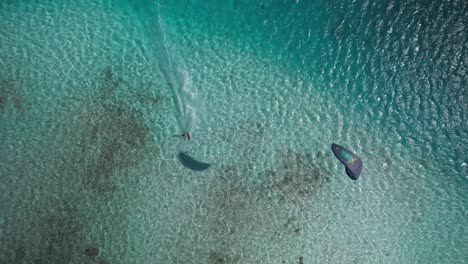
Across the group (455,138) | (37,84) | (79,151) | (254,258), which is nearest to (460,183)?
(455,138)

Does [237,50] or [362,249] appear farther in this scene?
[237,50]

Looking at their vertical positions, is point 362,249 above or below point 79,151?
above

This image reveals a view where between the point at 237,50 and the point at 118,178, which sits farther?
the point at 237,50

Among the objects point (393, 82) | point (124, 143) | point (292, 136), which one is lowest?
point (124, 143)

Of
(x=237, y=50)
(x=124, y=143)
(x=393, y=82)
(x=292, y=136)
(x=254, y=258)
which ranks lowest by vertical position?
(x=254, y=258)

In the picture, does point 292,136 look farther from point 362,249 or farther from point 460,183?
point 460,183

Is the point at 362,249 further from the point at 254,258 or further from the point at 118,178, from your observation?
the point at 118,178

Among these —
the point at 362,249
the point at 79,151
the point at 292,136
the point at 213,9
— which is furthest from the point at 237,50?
the point at 362,249
